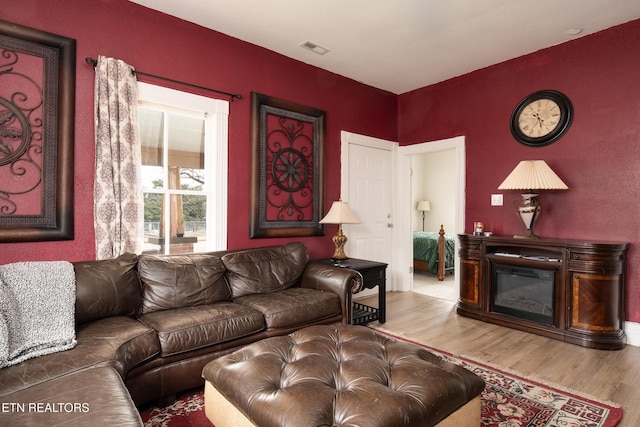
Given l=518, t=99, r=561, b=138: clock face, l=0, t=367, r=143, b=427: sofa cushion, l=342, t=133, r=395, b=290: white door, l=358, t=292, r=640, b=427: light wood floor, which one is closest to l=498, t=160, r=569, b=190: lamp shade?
l=518, t=99, r=561, b=138: clock face

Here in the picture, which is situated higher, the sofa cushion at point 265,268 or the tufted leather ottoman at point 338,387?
the sofa cushion at point 265,268

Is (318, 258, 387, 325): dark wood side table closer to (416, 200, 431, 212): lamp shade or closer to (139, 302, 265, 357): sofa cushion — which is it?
(139, 302, 265, 357): sofa cushion

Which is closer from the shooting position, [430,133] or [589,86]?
[589,86]

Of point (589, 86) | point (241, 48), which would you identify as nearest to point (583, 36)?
point (589, 86)

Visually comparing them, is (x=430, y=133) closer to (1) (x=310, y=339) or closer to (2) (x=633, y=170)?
(2) (x=633, y=170)

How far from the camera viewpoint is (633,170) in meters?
3.14

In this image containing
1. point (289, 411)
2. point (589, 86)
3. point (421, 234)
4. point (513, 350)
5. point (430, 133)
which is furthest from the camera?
point (421, 234)

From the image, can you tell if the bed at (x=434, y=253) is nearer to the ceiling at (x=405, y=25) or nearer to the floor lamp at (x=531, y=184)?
the floor lamp at (x=531, y=184)

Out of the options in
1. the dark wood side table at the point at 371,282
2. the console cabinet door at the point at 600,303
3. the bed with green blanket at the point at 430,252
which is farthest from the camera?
the bed with green blanket at the point at 430,252

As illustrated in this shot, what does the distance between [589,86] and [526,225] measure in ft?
4.86

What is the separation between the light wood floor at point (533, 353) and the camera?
7.53ft

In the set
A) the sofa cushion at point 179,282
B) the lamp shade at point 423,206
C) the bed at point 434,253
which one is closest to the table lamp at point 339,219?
the sofa cushion at point 179,282

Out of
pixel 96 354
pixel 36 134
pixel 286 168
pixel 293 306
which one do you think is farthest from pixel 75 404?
pixel 286 168

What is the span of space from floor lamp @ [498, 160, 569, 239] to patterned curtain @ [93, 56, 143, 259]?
3498 millimetres
